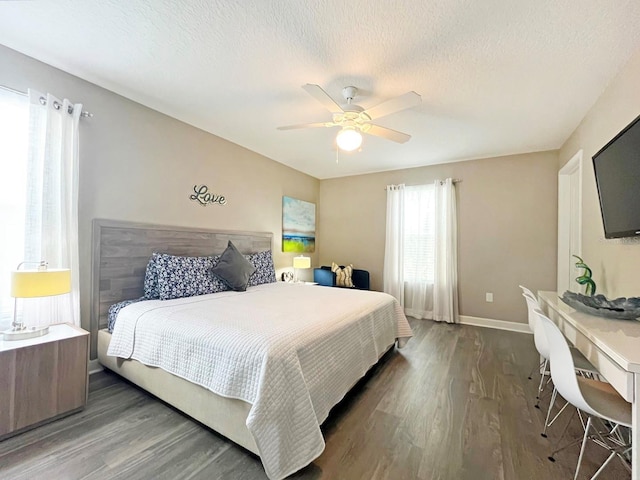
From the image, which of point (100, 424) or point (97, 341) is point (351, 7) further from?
point (97, 341)

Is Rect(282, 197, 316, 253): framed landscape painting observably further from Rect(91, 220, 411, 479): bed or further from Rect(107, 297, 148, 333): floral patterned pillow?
Rect(107, 297, 148, 333): floral patterned pillow

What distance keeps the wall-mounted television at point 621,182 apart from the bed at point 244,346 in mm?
1833

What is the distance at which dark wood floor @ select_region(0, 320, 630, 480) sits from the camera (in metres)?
1.46

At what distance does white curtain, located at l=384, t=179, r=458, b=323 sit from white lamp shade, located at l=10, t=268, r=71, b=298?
4175mm

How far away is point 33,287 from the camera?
5.69 feet

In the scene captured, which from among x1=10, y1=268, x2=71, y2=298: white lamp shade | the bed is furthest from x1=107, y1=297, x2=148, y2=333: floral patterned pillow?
x1=10, y1=268, x2=71, y2=298: white lamp shade

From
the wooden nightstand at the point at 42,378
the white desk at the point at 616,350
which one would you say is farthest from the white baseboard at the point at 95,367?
the white desk at the point at 616,350

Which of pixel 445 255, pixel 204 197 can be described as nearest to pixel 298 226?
pixel 204 197

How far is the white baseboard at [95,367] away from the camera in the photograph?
243 cm

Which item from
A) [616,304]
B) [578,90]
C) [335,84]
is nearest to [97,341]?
[335,84]

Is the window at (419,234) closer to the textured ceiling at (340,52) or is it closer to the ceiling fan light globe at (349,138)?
the textured ceiling at (340,52)

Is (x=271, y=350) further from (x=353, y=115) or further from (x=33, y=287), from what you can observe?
(x=353, y=115)

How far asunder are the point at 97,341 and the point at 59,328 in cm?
50

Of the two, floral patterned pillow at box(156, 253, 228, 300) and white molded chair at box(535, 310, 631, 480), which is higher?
floral patterned pillow at box(156, 253, 228, 300)
